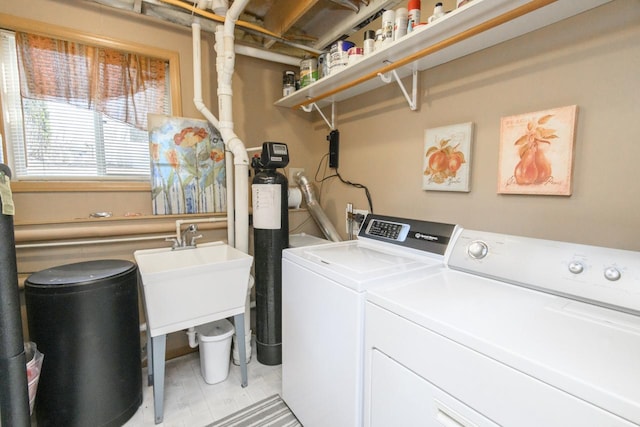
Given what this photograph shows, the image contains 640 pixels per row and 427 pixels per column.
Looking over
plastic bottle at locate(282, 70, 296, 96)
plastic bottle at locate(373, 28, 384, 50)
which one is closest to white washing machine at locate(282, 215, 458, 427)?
plastic bottle at locate(373, 28, 384, 50)

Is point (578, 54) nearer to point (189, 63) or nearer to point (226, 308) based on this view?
point (226, 308)

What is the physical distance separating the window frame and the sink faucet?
0.39 metres

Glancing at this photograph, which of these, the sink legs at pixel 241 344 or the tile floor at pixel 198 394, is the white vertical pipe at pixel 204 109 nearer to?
the sink legs at pixel 241 344

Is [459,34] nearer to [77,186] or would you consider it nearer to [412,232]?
[412,232]

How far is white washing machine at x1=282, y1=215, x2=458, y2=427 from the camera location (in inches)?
43.4

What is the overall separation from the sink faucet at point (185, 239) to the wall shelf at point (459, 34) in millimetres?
1378

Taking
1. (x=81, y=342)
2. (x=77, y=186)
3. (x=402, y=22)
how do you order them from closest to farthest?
1. (x=81, y=342)
2. (x=402, y=22)
3. (x=77, y=186)

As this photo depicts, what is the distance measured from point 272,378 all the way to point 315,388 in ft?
2.36

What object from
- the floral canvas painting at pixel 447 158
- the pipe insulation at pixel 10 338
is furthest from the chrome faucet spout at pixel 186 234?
the floral canvas painting at pixel 447 158

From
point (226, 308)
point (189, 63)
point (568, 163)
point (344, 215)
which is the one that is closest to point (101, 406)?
point (226, 308)

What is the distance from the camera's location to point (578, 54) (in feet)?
3.75

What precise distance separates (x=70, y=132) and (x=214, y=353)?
167cm

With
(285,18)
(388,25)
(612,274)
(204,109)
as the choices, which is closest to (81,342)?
(204,109)

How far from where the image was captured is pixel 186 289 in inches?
61.8
